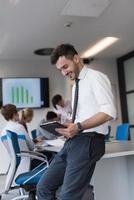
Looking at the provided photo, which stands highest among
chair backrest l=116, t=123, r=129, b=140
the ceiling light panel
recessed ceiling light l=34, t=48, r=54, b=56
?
the ceiling light panel

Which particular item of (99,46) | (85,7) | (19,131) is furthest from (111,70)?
(19,131)

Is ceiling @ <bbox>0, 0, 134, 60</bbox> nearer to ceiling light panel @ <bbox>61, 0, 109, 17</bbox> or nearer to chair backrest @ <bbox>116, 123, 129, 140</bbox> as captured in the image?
ceiling light panel @ <bbox>61, 0, 109, 17</bbox>

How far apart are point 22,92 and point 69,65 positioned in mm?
4495

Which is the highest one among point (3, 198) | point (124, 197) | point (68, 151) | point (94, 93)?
point (94, 93)

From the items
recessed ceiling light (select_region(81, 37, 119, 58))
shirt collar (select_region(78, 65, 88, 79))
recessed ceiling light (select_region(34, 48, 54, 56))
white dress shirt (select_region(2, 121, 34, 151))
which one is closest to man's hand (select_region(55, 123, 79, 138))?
shirt collar (select_region(78, 65, 88, 79))

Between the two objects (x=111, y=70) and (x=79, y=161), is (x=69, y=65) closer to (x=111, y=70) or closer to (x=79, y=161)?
(x=79, y=161)

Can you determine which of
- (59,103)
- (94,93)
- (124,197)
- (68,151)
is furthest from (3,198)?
(94,93)

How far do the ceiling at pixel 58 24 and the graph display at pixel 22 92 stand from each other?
0.65m

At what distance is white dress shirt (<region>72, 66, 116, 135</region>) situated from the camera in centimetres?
155

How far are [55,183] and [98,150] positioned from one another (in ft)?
1.29

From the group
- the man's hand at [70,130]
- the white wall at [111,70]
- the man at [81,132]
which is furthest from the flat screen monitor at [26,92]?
the man's hand at [70,130]

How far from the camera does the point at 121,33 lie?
481 cm

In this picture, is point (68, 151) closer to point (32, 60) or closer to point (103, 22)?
point (103, 22)

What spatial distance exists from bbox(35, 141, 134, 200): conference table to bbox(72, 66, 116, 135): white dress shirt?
1.93ft
